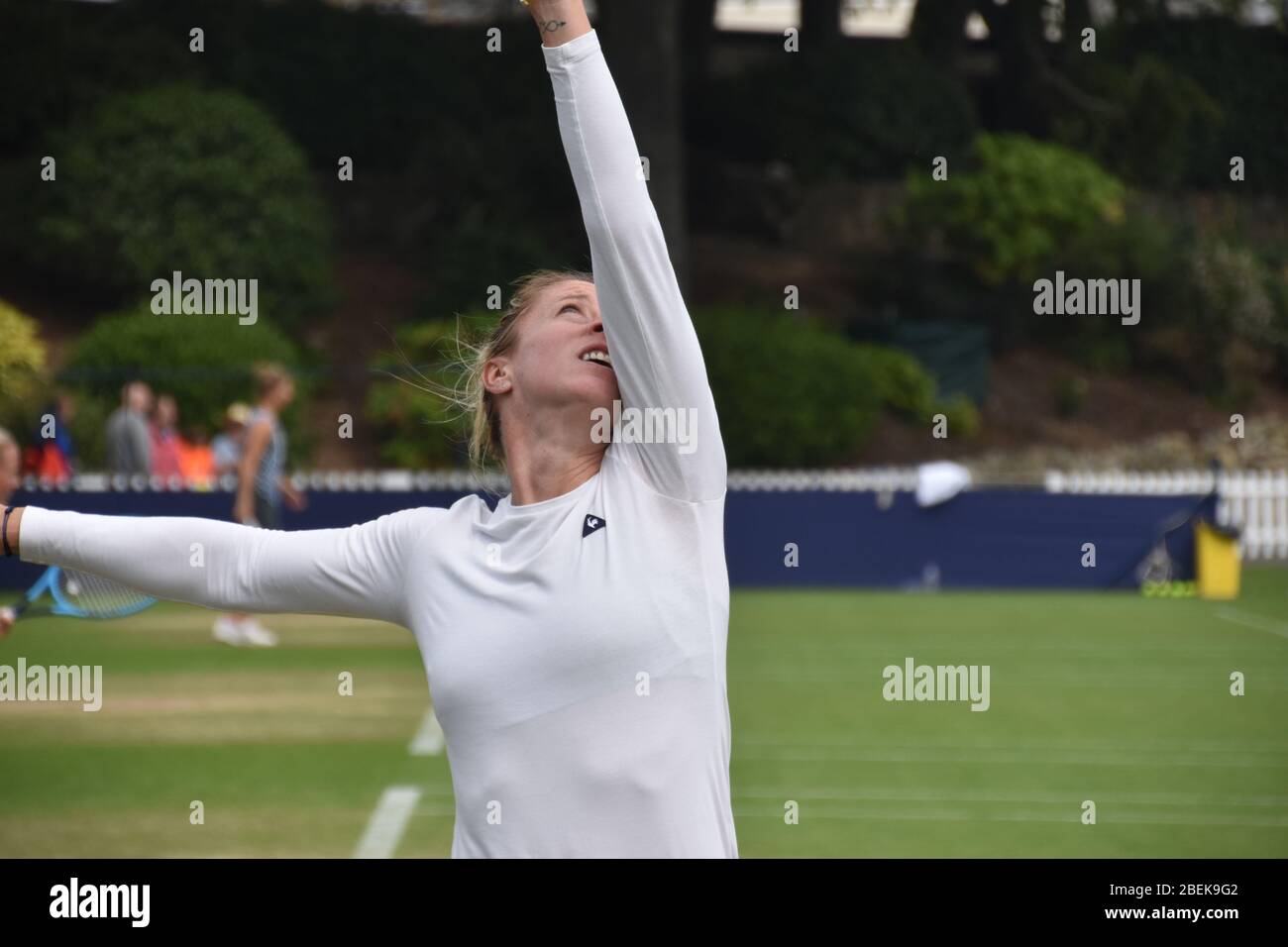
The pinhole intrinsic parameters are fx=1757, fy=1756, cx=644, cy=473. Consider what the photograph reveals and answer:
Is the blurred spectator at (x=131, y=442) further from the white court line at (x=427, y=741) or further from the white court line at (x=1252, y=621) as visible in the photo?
the white court line at (x=1252, y=621)

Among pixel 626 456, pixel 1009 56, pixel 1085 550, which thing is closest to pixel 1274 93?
pixel 1009 56

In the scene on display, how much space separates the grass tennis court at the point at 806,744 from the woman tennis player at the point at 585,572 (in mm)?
4721

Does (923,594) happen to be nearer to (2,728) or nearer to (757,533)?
(757,533)

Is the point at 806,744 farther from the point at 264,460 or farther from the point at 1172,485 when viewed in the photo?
the point at 1172,485

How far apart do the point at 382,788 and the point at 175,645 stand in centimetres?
620

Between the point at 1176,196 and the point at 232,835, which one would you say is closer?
the point at 232,835

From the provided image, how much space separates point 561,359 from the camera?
109 inches

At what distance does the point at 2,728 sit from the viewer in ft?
35.2

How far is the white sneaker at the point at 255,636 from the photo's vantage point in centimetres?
1444

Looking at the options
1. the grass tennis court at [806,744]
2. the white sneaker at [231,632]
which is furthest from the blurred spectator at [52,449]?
the white sneaker at [231,632]

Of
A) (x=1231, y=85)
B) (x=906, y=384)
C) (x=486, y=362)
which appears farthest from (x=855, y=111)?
(x=486, y=362)

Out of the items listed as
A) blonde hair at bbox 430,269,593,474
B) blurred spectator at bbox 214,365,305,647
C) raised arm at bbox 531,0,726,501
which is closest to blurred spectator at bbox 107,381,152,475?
blurred spectator at bbox 214,365,305,647

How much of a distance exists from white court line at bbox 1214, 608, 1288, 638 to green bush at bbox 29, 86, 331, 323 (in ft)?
58.6

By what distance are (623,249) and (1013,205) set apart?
102 feet
